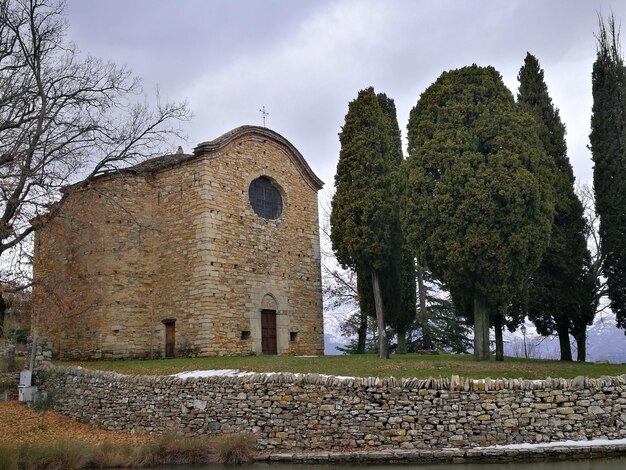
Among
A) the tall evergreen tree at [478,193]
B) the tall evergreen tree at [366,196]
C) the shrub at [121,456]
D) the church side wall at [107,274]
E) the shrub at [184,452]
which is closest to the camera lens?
the shrub at [121,456]

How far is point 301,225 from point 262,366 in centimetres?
1007

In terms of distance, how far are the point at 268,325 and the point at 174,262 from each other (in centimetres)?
435

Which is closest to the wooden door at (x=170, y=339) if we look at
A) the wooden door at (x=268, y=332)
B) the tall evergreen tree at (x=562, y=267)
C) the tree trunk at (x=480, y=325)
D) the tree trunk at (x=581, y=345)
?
the wooden door at (x=268, y=332)

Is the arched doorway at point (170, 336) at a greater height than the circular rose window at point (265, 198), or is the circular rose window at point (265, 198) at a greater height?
the circular rose window at point (265, 198)

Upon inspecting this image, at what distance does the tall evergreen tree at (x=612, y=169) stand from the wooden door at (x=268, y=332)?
40.7ft

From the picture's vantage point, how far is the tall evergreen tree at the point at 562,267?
20578mm

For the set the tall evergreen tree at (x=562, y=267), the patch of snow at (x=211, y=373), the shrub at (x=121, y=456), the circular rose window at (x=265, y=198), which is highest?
the circular rose window at (x=265, y=198)

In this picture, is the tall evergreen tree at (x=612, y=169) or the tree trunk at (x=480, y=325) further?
the tall evergreen tree at (x=612, y=169)

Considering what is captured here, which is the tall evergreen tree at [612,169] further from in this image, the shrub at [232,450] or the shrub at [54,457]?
the shrub at [54,457]

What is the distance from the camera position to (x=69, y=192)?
18.8m

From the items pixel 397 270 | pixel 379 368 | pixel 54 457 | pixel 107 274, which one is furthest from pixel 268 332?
pixel 54 457

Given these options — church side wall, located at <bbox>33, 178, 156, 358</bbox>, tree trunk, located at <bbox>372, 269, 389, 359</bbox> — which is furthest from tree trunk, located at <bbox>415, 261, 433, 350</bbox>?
church side wall, located at <bbox>33, 178, 156, 358</bbox>

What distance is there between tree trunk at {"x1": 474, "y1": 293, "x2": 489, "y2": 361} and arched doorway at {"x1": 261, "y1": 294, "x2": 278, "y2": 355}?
345 inches

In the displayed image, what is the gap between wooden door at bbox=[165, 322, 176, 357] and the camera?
21.5m
